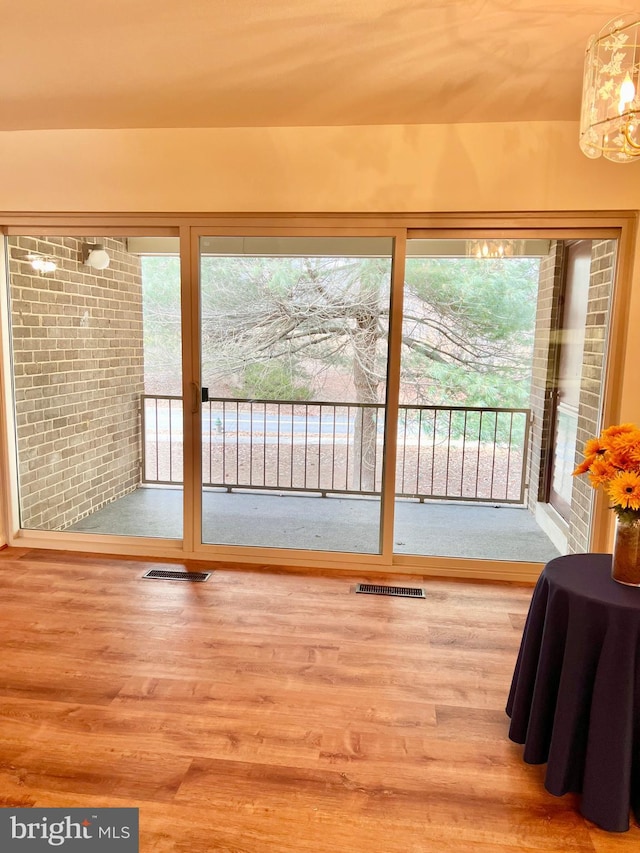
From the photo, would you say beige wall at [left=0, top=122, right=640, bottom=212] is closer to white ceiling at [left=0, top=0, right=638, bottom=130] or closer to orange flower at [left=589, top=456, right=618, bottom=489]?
white ceiling at [left=0, top=0, right=638, bottom=130]

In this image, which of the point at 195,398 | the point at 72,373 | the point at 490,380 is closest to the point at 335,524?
the point at 195,398

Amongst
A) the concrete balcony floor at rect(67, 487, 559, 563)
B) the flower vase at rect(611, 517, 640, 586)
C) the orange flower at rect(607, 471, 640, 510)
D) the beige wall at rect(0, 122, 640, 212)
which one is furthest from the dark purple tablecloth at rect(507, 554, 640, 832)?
the beige wall at rect(0, 122, 640, 212)

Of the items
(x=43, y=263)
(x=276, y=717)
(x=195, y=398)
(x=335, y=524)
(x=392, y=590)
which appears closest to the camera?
(x=276, y=717)

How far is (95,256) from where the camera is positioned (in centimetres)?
362

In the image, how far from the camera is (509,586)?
126 inches

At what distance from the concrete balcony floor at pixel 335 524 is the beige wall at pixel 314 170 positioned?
195 cm

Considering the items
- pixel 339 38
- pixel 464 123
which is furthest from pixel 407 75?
pixel 464 123

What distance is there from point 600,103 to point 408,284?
173cm

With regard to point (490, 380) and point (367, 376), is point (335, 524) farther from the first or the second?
point (490, 380)

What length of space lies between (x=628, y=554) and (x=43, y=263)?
3819 millimetres

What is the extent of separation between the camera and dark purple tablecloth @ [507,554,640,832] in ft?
4.93

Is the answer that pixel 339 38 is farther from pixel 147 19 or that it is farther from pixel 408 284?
pixel 408 284

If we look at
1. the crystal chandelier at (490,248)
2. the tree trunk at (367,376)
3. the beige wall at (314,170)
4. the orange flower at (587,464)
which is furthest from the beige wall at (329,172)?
the orange flower at (587,464)

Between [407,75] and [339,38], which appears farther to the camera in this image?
[407,75]
